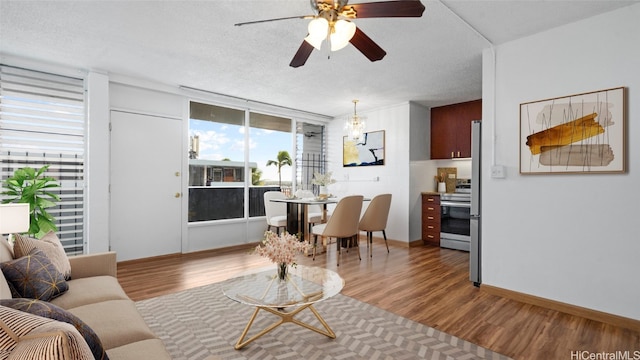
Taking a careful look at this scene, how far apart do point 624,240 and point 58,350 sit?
11.4ft

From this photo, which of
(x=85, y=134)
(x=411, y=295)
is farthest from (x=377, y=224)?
(x=85, y=134)

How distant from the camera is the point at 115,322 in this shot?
1.58m

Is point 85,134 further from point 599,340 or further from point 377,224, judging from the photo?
point 599,340

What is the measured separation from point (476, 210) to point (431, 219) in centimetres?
209

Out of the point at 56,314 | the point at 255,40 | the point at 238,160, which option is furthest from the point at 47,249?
the point at 238,160

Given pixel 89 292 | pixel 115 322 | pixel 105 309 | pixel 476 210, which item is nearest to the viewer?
pixel 115 322

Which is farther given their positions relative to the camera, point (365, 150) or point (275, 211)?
point (365, 150)

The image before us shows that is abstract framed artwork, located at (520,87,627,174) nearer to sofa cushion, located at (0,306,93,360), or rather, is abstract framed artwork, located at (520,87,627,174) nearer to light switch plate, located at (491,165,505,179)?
light switch plate, located at (491,165,505,179)

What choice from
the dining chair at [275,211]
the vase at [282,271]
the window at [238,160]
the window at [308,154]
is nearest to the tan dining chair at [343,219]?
the dining chair at [275,211]

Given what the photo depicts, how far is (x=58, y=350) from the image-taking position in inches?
27.1

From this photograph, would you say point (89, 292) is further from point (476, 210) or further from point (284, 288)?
point (476, 210)

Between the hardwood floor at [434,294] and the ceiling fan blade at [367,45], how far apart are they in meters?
2.12

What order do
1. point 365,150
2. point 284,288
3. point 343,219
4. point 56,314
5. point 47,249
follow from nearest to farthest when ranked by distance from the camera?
point 56,314 < point 47,249 < point 284,288 < point 343,219 < point 365,150

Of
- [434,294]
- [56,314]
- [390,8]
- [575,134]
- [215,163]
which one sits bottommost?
[434,294]
